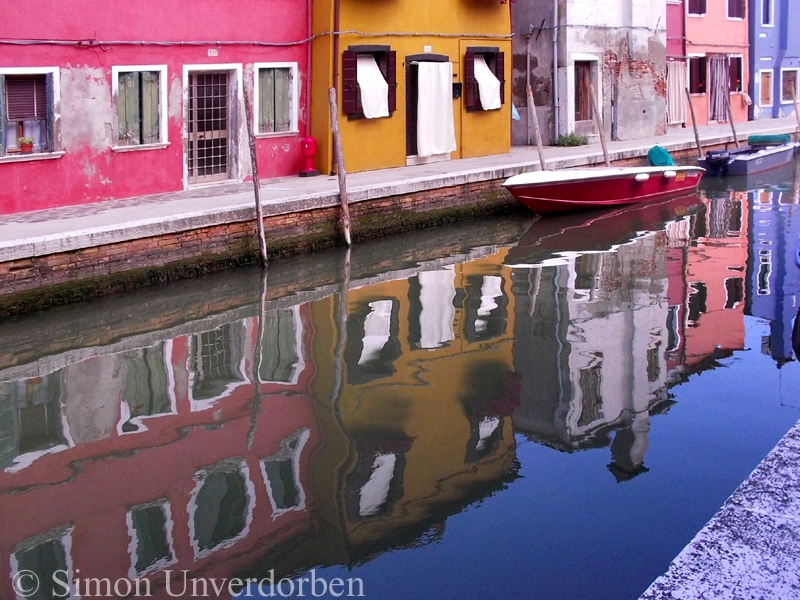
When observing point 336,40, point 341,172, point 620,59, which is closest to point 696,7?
point 620,59

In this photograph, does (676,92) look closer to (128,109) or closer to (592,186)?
(592,186)

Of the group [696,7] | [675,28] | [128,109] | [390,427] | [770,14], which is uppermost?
[770,14]

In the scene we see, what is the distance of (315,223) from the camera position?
1426 cm

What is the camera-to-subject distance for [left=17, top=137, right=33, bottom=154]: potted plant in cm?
1320

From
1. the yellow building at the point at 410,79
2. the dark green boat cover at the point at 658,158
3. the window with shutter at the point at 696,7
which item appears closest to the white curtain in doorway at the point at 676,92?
the window with shutter at the point at 696,7

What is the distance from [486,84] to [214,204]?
318 inches

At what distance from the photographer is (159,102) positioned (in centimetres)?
1483

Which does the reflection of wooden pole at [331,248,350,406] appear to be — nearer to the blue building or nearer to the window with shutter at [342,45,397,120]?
the window with shutter at [342,45,397,120]

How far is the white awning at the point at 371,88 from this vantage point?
17.4 metres

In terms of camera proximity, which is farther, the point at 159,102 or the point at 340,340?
the point at 159,102

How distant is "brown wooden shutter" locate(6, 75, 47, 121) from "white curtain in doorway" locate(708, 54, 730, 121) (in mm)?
21134

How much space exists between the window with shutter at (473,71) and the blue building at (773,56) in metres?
14.4

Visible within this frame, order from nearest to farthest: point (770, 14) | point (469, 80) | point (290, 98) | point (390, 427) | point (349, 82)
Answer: point (390, 427), point (290, 98), point (349, 82), point (469, 80), point (770, 14)

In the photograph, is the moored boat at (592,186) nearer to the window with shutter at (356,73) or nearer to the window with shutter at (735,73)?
the window with shutter at (356,73)
